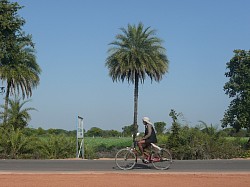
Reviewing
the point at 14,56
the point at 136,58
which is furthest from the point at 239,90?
the point at 14,56

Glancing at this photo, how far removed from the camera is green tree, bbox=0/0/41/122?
28.0m

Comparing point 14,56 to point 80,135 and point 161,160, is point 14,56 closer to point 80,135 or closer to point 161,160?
point 80,135

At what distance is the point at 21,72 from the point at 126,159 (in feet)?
66.9

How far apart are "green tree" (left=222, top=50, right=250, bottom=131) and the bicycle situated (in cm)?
1649

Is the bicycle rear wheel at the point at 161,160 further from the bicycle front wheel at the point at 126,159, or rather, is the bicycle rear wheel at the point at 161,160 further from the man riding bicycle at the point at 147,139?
the bicycle front wheel at the point at 126,159

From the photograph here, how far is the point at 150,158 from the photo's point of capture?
15336 millimetres

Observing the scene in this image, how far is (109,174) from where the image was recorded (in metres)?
13.6

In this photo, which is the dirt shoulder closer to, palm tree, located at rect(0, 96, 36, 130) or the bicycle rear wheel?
the bicycle rear wheel

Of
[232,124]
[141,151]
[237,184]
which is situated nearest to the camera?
[237,184]

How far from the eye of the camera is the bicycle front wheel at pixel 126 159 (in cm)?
1519

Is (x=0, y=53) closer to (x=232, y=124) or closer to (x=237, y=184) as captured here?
(x=232, y=124)

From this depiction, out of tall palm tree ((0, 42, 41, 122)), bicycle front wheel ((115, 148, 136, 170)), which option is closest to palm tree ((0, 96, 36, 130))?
tall palm tree ((0, 42, 41, 122))

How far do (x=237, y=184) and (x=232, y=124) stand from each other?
855 inches

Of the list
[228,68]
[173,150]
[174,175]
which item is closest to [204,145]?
[173,150]
